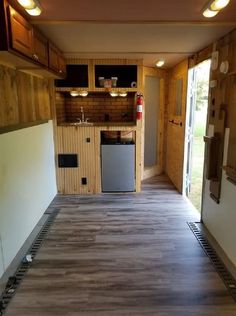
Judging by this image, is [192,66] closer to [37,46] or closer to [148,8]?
[148,8]

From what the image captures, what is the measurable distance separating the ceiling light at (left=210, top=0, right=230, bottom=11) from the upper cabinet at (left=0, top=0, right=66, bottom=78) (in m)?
1.39

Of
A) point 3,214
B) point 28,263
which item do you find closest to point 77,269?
point 28,263

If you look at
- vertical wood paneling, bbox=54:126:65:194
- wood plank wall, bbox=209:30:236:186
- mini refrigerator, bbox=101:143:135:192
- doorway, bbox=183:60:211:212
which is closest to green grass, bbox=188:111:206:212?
doorway, bbox=183:60:211:212

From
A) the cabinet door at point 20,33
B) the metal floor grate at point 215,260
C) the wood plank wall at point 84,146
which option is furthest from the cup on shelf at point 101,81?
the metal floor grate at point 215,260

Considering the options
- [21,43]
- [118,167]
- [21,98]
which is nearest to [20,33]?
[21,43]

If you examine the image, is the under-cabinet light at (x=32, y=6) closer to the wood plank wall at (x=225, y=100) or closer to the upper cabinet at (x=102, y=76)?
the wood plank wall at (x=225, y=100)

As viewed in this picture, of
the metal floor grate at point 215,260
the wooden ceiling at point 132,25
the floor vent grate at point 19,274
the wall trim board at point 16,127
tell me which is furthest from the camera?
the wall trim board at point 16,127

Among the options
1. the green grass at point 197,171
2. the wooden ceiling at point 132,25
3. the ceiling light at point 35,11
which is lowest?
the green grass at point 197,171

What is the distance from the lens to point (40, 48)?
7.67 ft

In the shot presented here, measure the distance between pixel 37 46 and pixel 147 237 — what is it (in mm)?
2274

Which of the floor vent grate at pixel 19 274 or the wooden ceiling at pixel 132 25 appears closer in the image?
the wooden ceiling at pixel 132 25

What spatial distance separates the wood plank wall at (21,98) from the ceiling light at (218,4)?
1.74 m

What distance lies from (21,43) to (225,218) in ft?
7.83

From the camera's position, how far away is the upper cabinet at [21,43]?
1.60 metres
